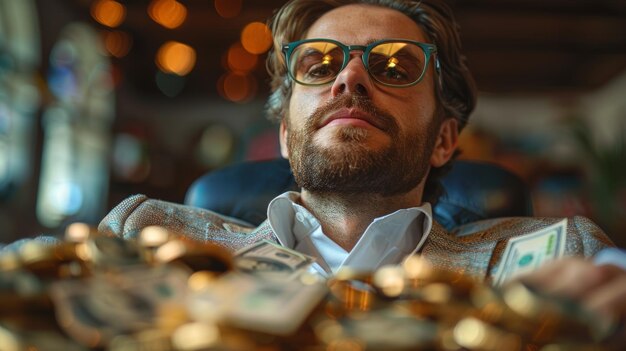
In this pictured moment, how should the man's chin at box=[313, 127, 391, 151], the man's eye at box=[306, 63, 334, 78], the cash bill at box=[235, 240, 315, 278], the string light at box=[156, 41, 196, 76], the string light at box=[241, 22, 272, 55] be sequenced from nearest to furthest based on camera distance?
1. the cash bill at box=[235, 240, 315, 278]
2. the man's chin at box=[313, 127, 391, 151]
3. the man's eye at box=[306, 63, 334, 78]
4. the string light at box=[241, 22, 272, 55]
5. the string light at box=[156, 41, 196, 76]

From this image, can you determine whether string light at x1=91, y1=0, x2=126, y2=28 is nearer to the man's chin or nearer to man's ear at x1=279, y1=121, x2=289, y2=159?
man's ear at x1=279, y1=121, x2=289, y2=159

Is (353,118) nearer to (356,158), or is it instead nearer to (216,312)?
(356,158)

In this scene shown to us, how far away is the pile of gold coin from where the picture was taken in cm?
41

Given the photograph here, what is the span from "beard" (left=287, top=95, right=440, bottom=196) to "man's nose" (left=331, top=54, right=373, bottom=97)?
0.02 metres

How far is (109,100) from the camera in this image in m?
7.33

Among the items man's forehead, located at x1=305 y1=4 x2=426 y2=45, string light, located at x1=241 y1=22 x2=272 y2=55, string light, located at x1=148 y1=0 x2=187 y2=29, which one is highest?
man's forehead, located at x1=305 y1=4 x2=426 y2=45

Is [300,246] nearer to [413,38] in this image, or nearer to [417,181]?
[417,181]

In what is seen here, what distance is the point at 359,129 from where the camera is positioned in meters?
1.12

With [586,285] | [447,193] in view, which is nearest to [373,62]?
[447,193]

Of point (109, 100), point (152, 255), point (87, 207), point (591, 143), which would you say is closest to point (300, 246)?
point (152, 255)

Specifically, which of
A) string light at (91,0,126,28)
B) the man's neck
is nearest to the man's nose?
the man's neck

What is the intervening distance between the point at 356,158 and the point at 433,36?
52 centimetres

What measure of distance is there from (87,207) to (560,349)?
22.6 feet

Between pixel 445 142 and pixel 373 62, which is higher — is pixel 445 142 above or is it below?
below
